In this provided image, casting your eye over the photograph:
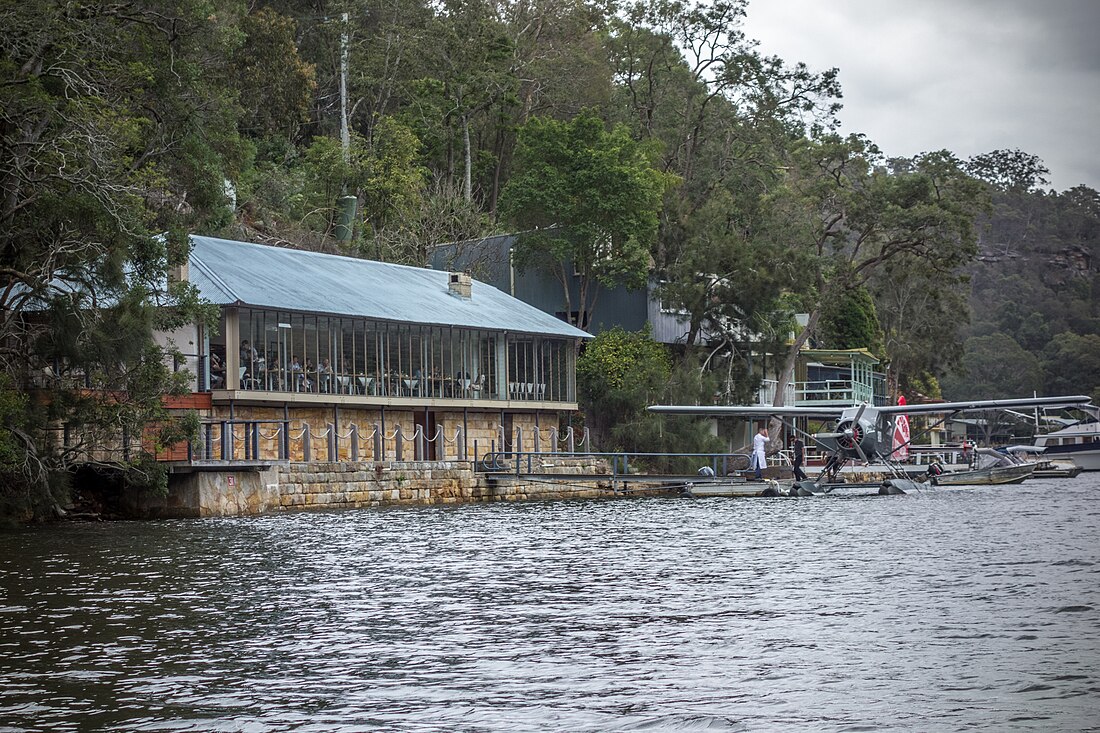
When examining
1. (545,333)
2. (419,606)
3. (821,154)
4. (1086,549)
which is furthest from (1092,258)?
(419,606)

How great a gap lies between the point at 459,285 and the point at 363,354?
7.71 metres

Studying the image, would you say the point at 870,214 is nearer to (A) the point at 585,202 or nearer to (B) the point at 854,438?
(A) the point at 585,202

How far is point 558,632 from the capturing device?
42.6 feet

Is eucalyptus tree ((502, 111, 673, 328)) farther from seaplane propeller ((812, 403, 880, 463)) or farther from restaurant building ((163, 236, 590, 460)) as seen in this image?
seaplane propeller ((812, 403, 880, 463))

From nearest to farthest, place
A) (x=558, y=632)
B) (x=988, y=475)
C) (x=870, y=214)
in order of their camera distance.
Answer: (x=558, y=632), (x=988, y=475), (x=870, y=214)

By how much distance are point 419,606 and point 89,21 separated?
60.1 feet

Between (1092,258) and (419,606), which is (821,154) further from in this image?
(1092,258)

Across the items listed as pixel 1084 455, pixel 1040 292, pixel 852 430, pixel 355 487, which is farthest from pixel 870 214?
pixel 1040 292

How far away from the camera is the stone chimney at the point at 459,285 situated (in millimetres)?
47531

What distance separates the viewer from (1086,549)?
1980 cm

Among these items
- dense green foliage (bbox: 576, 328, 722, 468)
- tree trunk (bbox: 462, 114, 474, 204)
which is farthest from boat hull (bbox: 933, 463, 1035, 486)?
tree trunk (bbox: 462, 114, 474, 204)

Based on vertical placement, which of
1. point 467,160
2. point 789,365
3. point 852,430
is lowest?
point 852,430

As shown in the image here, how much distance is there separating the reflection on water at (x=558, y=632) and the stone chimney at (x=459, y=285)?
23.4 meters

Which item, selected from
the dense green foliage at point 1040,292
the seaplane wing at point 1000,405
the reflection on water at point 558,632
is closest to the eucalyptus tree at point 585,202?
the seaplane wing at point 1000,405
